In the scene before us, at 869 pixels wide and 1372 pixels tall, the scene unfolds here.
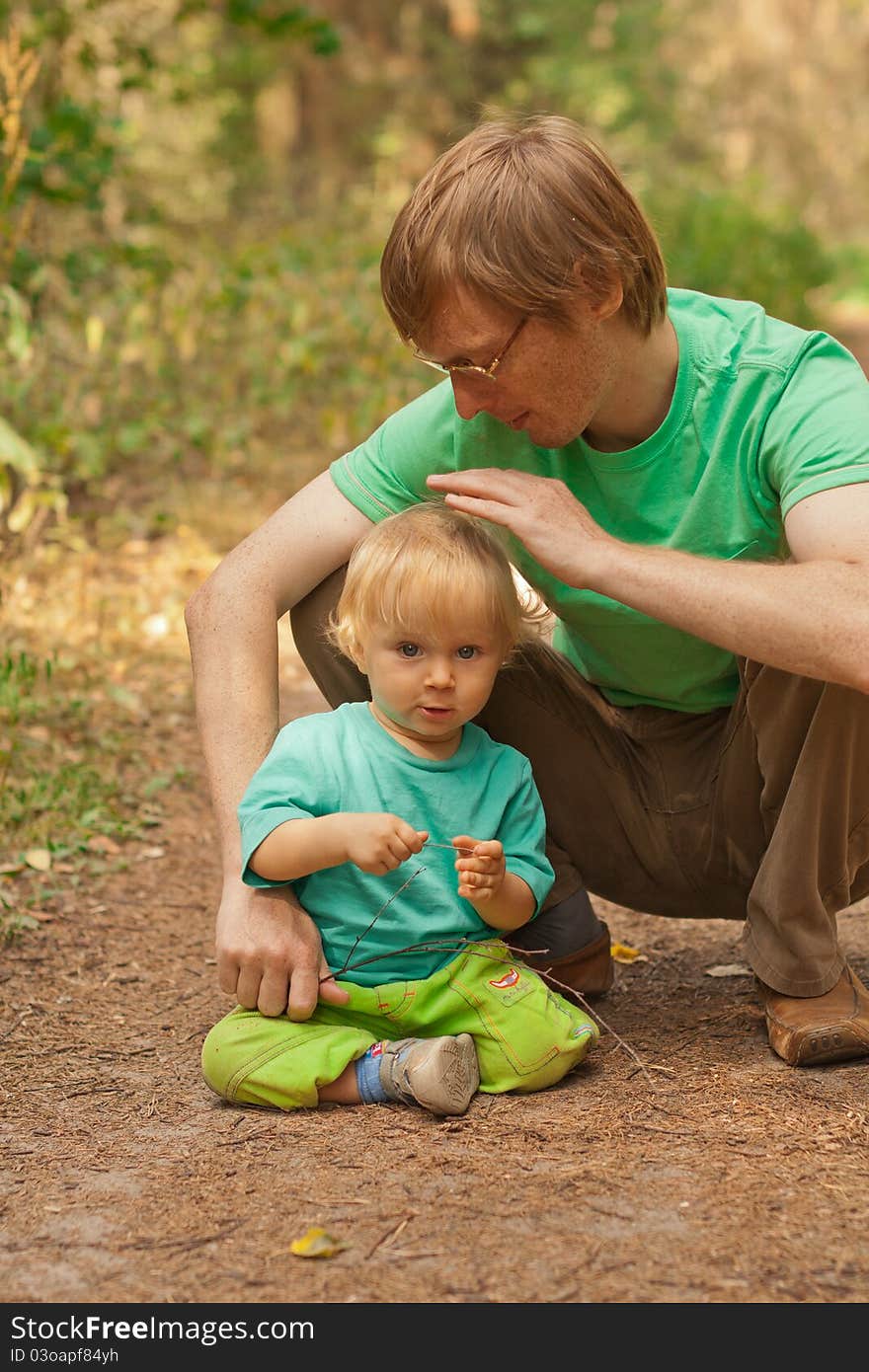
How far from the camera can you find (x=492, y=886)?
255 cm

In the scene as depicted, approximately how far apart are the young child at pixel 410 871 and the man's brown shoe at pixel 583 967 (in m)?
0.27

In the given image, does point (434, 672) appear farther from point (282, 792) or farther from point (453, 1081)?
point (453, 1081)

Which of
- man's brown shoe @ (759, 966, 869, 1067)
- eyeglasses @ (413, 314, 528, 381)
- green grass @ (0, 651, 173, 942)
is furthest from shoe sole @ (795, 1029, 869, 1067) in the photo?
green grass @ (0, 651, 173, 942)

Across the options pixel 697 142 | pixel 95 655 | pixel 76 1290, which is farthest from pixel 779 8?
pixel 76 1290

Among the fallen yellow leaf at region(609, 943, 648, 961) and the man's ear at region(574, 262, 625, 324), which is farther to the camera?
the fallen yellow leaf at region(609, 943, 648, 961)

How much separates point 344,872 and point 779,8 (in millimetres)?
23839

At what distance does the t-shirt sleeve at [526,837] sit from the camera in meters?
2.72

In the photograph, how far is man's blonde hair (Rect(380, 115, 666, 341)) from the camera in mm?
2580

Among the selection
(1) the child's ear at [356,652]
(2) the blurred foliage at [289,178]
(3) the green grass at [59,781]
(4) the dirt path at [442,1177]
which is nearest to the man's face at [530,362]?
(1) the child's ear at [356,652]

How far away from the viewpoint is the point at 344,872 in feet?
8.82

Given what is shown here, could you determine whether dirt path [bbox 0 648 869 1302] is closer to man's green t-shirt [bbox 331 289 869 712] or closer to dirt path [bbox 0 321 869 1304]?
dirt path [bbox 0 321 869 1304]

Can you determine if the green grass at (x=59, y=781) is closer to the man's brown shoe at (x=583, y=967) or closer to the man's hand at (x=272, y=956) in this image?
the man's hand at (x=272, y=956)
